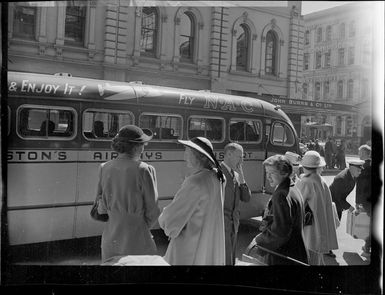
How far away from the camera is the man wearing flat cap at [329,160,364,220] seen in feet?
11.3

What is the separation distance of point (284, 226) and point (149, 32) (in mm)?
2006

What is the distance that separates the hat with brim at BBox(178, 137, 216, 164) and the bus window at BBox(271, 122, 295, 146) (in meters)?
0.66

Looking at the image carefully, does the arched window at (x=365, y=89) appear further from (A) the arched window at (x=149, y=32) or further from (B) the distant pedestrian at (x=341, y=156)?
(A) the arched window at (x=149, y=32)

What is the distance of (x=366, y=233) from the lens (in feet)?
11.1

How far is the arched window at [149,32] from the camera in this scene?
3389 millimetres

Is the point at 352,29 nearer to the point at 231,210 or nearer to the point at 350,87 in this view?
the point at 350,87

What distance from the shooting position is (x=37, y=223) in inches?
126

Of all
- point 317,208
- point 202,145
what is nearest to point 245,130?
point 202,145

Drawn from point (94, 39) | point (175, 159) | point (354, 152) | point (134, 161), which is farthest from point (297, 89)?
point (94, 39)

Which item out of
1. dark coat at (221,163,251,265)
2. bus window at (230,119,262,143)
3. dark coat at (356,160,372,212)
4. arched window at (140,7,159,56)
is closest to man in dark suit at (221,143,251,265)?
dark coat at (221,163,251,265)

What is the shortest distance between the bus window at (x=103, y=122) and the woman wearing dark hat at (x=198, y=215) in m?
0.54

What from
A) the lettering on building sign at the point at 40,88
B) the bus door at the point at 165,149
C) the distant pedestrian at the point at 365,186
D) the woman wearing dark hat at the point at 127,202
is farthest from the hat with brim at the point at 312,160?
the lettering on building sign at the point at 40,88

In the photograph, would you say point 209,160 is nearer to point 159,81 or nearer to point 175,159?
point 175,159

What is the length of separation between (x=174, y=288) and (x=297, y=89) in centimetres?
208
